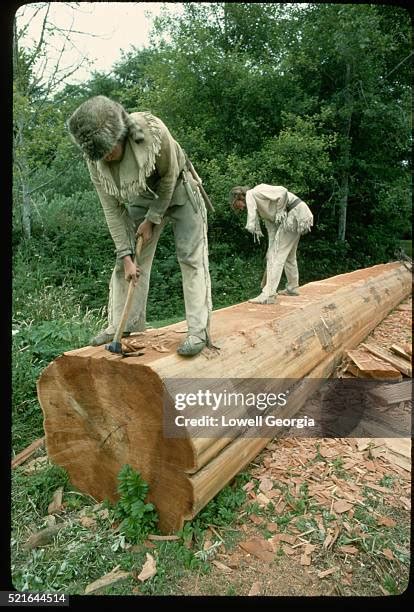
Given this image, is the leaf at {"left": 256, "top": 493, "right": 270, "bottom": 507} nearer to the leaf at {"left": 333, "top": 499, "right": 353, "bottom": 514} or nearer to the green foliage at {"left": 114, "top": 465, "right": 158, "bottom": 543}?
the leaf at {"left": 333, "top": 499, "right": 353, "bottom": 514}

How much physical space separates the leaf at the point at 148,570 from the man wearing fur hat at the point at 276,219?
90.2 inches

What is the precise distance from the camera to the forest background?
295 centimetres

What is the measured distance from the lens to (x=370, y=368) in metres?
2.90

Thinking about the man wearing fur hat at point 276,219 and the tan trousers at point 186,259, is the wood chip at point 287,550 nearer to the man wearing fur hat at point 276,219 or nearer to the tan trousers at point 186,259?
the tan trousers at point 186,259

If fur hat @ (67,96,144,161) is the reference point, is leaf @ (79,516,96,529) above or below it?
below

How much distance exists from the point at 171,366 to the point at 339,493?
1005mm

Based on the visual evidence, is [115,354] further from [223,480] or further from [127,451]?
[223,480]

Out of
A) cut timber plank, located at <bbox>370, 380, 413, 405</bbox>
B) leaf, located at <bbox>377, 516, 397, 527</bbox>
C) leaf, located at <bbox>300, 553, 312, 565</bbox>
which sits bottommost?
leaf, located at <bbox>300, 553, 312, 565</bbox>

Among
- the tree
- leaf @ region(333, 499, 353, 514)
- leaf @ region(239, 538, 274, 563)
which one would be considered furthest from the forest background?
leaf @ region(333, 499, 353, 514)

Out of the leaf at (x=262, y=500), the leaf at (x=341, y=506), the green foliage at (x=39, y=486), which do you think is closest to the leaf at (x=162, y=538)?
the leaf at (x=262, y=500)

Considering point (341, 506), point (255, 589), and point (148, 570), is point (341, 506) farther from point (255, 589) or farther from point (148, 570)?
point (148, 570)

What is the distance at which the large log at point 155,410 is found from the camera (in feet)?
5.57

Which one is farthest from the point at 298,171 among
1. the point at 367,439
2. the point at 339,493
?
the point at 339,493

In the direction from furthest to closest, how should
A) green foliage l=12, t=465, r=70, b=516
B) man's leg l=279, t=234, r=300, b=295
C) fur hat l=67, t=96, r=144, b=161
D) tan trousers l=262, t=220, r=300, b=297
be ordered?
man's leg l=279, t=234, r=300, b=295, tan trousers l=262, t=220, r=300, b=297, green foliage l=12, t=465, r=70, b=516, fur hat l=67, t=96, r=144, b=161
